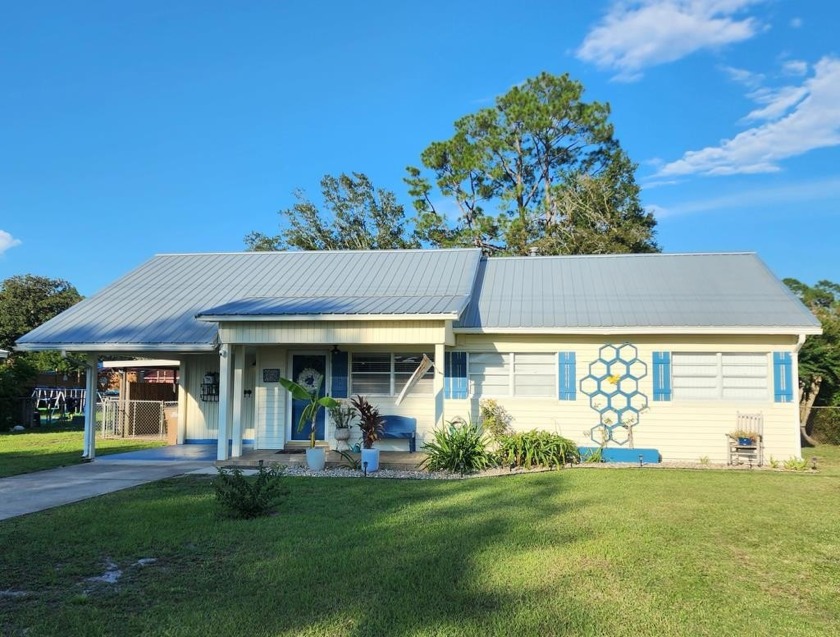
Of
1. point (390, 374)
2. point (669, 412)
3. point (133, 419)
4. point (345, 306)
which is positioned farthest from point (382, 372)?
point (133, 419)

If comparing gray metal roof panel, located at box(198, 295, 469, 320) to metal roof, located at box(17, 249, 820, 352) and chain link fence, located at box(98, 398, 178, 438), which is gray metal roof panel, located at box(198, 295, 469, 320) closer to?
metal roof, located at box(17, 249, 820, 352)

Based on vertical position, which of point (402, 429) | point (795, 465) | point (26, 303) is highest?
point (26, 303)

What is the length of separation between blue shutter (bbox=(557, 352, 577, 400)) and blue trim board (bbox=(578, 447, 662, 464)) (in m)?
1.17

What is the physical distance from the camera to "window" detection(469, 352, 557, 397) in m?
13.8

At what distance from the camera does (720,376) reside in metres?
13.3

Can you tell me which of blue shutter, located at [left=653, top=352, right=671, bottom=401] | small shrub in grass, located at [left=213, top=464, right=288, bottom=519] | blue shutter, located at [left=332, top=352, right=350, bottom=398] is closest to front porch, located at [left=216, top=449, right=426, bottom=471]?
blue shutter, located at [left=332, top=352, right=350, bottom=398]

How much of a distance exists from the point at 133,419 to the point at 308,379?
8.38 metres

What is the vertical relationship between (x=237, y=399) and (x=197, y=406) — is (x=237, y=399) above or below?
above

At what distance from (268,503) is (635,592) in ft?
15.5

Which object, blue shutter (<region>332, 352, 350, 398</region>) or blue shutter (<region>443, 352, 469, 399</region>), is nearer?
blue shutter (<region>443, 352, 469, 399</region>)

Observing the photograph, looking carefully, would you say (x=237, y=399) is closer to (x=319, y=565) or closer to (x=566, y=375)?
(x=566, y=375)

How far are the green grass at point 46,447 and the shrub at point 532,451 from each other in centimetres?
905

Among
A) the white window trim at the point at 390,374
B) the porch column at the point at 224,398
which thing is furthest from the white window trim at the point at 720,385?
the porch column at the point at 224,398

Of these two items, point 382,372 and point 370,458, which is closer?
point 370,458
